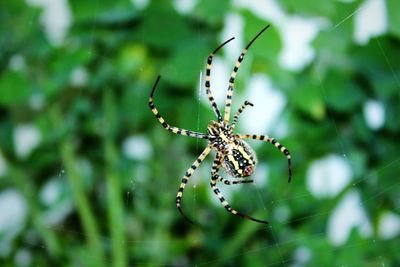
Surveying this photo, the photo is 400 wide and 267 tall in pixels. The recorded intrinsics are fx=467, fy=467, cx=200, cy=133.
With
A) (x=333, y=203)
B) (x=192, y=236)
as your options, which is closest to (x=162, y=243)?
(x=192, y=236)

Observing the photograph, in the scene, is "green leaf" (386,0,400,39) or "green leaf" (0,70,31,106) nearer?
"green leaf" (386,0,400,39)

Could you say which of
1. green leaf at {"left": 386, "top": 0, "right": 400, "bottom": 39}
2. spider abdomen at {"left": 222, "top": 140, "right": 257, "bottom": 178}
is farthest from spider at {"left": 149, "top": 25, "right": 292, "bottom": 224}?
green leaf at {"left": 386, "top": 0, "right": 400, "bottom": 39}

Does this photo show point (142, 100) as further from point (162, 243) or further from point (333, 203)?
point (333, 203)

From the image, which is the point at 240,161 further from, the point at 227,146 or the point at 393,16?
the point at 393,16

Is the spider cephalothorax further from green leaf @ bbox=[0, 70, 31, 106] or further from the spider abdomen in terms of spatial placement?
green leaf @ bbox=[0, 70, 31, 106]

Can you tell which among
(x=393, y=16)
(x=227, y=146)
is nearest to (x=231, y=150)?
(x=227, y=146)

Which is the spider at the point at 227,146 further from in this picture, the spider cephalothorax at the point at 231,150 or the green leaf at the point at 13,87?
the green leaf at the point at 13,87

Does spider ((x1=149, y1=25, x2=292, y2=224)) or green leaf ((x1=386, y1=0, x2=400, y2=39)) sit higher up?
green leaf ((x1=386, y1=0, x2=400, y2=39))

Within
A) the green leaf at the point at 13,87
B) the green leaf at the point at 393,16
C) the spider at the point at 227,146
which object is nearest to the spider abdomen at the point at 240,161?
the spider at the point at 227,146

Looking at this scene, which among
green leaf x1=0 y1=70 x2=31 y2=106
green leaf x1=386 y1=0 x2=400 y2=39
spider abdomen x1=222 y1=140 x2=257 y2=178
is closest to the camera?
green leaf x1=386 y1=0 x2=400 y2=39
